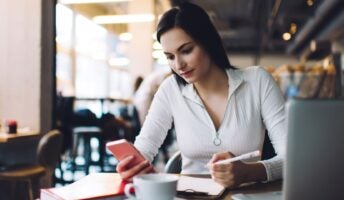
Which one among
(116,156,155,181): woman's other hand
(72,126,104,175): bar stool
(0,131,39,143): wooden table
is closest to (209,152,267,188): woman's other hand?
(116,156,155,181): woman's other hand

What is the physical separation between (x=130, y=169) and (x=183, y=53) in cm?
55

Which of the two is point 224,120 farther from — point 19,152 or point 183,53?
point 19,152

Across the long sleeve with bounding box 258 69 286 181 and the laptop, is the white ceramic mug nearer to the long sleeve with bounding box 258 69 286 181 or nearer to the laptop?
the laptop

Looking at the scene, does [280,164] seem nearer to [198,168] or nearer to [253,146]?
[253,146]

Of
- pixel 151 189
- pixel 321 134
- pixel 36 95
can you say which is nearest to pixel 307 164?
pixel 321 134

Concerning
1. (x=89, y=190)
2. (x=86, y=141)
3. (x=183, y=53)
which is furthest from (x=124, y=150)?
(x=86, y=141)

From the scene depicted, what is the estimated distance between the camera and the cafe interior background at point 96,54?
364 centimetres

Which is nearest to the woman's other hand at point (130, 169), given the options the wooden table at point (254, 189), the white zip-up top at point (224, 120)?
the wooden table at point (254, 189)

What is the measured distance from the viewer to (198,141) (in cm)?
162

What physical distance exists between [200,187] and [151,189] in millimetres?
371

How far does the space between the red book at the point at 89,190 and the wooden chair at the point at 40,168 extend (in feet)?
7.08

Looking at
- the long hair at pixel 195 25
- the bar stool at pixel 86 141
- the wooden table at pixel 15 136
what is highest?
the long hair at pixel 195 25

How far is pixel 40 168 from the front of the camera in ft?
11.2

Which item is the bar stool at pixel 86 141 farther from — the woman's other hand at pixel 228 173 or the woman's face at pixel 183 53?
the woman's other hand at pixel 228 173
